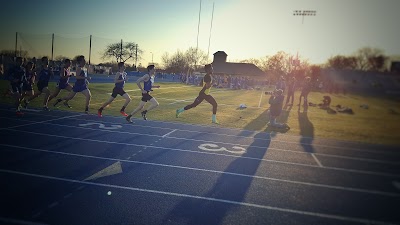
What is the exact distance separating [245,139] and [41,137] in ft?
21.8

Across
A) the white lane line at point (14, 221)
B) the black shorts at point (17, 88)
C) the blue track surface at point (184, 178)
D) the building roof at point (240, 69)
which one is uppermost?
the building roof at point (240, 69)

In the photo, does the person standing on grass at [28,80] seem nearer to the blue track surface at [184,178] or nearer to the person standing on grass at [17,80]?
the person standing on grass at [17,80]

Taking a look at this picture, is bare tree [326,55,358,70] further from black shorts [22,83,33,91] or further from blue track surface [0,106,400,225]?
black shorts [22,83,33,91]

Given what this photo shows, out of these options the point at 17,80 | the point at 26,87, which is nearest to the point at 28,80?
the point at 26,87

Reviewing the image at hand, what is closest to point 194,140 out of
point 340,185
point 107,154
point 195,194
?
point 107,154

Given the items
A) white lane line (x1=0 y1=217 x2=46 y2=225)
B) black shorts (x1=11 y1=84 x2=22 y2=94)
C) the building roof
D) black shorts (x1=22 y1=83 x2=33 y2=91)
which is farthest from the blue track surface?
the building roof

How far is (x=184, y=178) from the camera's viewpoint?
5.16 m

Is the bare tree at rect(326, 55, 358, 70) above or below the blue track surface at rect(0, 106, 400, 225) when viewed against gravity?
above

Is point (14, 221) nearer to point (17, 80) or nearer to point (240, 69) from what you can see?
point (17, 80)

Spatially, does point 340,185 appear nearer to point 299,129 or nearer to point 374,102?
point 374,102

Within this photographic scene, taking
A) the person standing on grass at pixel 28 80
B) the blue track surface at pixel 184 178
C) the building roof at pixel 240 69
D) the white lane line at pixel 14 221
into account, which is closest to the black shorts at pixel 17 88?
the person standing on grass at pixel 28 80

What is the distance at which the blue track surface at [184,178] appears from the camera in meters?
3.78

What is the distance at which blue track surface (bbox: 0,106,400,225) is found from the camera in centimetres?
378

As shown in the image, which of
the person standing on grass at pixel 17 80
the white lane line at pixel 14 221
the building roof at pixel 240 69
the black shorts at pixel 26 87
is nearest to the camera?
the white lane line at pixel 14 221
